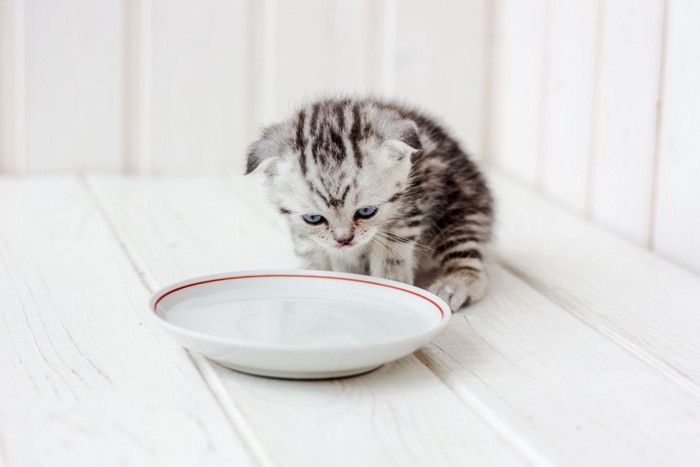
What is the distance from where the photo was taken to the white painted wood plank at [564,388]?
1448 millimetres

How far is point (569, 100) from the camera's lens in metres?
2.87

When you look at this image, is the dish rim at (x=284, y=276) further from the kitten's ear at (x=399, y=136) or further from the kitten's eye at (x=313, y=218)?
the kitten's ear at (x=399, y=136)

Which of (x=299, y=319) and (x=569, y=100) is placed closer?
(x=299, y=319)

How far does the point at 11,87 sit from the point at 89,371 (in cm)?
155

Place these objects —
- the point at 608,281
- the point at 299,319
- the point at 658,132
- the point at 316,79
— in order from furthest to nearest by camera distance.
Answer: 1. the point at 316,79
2. the point at 658,132
3. the point at 608,281
4. the point at 299,319

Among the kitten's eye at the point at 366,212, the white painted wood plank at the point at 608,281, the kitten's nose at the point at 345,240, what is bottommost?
the white painted wood plank at the point at 608,281

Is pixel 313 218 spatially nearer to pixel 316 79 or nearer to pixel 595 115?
pixel 595 115

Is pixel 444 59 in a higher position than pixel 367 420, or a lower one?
higher

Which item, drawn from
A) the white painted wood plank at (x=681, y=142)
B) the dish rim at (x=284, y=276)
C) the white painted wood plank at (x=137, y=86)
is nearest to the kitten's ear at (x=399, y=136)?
the dish rim at (x=284, y=276)

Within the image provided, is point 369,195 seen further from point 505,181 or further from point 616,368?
point 505,181

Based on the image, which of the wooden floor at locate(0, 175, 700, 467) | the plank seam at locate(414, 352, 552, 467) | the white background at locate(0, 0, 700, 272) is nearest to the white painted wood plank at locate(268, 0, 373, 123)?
the white background at locate(0, 0, 700, 272)

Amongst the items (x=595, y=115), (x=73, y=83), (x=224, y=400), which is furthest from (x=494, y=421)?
(x=73, y=83)

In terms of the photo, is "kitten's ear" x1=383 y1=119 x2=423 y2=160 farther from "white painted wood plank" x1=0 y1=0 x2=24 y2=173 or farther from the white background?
"white painted wood plank" x1=0 y1=0 x2=24 y2=173

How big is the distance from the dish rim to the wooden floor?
0.28 feet
